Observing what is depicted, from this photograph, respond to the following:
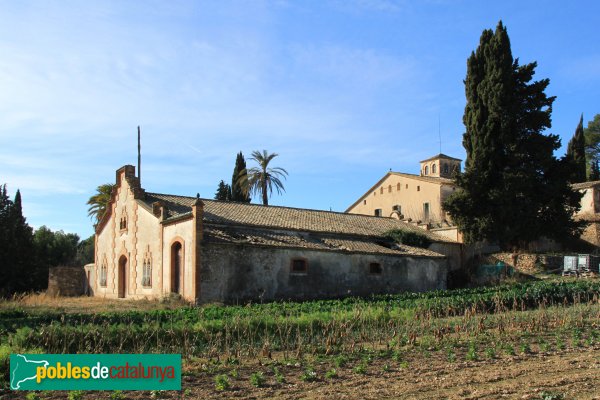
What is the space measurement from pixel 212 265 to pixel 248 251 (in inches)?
82.6

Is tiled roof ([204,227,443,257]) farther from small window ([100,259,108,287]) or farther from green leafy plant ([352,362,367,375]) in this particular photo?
green leafy plant ([352,362,367,375])

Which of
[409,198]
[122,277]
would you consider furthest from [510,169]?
[122,277]

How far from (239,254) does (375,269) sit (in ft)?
30.0

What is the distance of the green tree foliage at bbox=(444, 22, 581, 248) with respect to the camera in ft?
120

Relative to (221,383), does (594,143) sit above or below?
above

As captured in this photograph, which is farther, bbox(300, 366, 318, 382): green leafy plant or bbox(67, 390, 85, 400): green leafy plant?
bbox(300, 366, 318, 382): green leafy plant

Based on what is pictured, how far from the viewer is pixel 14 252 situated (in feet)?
127

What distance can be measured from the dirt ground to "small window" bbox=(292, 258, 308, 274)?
17851 millimetres

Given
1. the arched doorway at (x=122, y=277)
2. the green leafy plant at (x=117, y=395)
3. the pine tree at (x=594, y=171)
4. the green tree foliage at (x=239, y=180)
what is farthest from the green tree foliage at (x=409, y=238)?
the pine tree at (x=594, y=171)

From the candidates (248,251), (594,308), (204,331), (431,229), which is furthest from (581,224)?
(204,331)

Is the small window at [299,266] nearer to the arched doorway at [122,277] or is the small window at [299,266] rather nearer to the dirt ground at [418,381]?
the arched doorway at [122,277]

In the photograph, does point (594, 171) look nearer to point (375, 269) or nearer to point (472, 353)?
point (375, 269)

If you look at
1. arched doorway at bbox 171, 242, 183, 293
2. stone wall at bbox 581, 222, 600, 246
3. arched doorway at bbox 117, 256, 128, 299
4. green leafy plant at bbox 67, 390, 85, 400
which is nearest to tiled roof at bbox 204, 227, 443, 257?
arched doorway at bbox 171, 242, 183, 293
